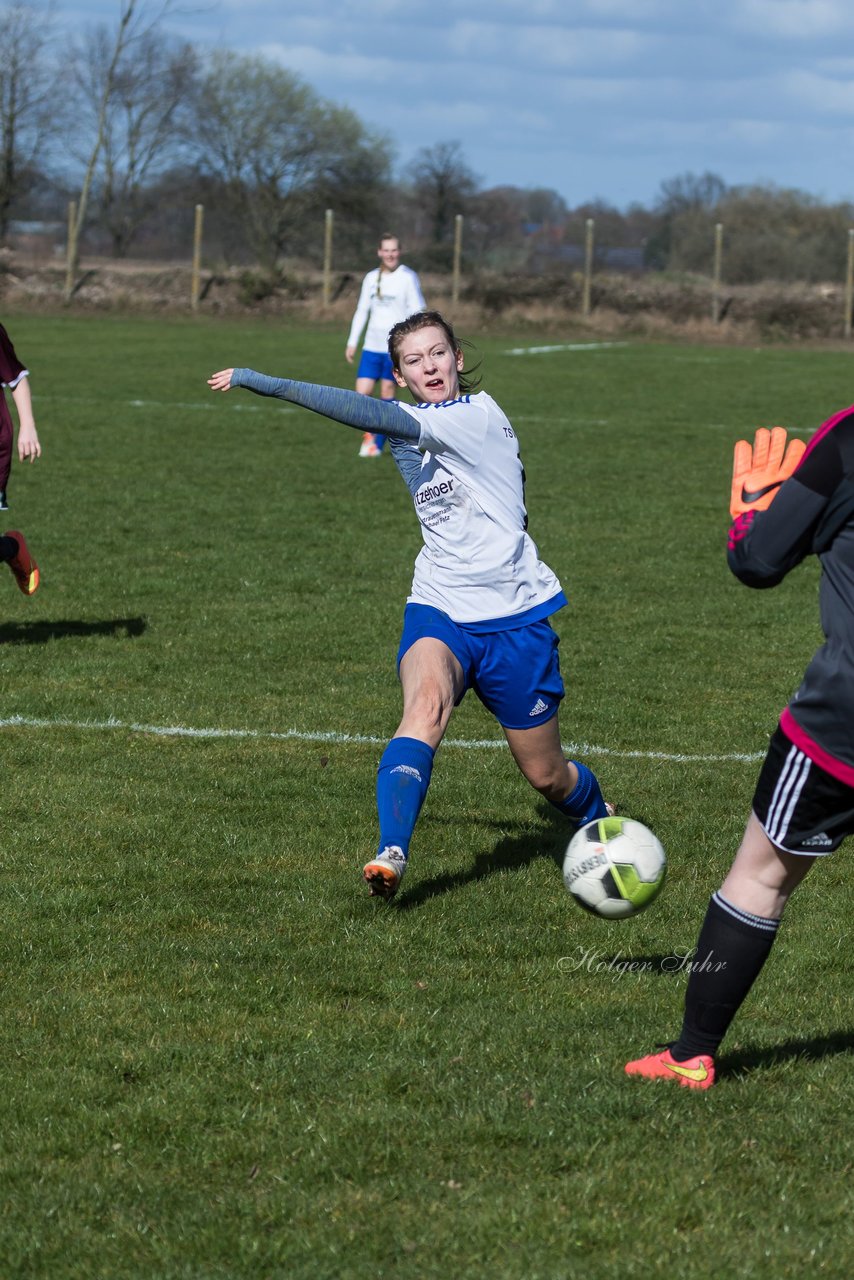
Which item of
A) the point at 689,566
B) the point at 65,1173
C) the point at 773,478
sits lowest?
the point at 65,1173

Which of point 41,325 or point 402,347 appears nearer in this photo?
point 402,347

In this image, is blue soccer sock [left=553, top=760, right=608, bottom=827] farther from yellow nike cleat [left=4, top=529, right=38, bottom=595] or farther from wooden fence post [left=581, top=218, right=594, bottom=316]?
wooden fence post [left=581, top=218, right=594, bottom=316]

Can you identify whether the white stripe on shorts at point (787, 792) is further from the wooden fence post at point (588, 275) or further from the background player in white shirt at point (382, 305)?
the wooden fence post at point (588, 275)

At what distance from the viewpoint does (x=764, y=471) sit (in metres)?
3.61

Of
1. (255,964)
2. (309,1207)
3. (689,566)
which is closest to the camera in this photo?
(309,1207)

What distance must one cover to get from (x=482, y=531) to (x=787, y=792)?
2.02 meters

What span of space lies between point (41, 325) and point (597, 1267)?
1356 inches

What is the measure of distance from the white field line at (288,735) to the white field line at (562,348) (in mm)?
24290

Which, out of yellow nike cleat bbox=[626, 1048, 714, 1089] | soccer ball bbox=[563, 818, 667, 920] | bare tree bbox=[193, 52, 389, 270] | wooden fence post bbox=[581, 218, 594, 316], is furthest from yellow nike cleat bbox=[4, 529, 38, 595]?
bare tree bbox=[193, 52, 389, 270]

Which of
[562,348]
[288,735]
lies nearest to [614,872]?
[288,735]

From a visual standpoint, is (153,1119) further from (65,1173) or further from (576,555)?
(576,555)

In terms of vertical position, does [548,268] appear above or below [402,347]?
above

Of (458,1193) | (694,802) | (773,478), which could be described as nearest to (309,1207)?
(458,1193)

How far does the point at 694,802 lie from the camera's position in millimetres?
6344
